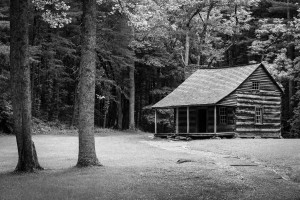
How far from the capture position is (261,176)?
1353 centimetres

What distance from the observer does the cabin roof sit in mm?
34906

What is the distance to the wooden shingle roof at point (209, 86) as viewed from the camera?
3494 centimetres

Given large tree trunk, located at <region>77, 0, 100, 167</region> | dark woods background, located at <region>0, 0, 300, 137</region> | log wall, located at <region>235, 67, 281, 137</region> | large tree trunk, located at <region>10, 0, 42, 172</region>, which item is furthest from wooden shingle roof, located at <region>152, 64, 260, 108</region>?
large tree trunk, located at <region>10, 0, 42, 172</region>

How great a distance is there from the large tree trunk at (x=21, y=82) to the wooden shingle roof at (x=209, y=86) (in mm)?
21660

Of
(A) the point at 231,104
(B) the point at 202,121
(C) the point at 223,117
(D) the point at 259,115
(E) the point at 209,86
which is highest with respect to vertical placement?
(E) the point at 209,86

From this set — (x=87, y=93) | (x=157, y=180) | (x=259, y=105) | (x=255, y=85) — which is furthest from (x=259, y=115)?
(x=157, y=180)

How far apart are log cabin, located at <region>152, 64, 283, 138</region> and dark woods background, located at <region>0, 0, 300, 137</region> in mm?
3585

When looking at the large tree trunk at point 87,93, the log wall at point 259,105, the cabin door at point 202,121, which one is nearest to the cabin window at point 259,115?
the log wall at point 259,105

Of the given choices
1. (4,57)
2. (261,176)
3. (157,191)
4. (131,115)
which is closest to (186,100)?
(131,115)

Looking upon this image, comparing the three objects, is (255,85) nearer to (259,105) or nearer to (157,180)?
(259,105)

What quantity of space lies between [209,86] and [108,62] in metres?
15.7

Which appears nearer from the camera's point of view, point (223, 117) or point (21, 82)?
point (21, 82)

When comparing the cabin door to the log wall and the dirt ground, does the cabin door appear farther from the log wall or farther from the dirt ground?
the dirt ground

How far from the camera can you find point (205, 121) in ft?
124
